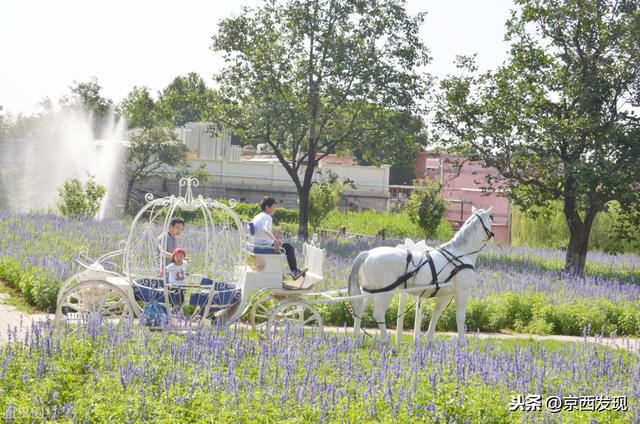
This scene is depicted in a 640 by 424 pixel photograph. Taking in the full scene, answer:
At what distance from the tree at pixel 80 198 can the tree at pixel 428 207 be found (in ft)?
40.2

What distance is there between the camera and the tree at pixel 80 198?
2919 centimetres

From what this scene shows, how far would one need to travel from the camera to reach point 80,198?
29297 millimetres

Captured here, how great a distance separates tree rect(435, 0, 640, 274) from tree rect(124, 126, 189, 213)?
1968 cm

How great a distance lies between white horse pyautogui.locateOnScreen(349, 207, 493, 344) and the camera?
10312 millimetres

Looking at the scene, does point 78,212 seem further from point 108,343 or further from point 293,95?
point 108,343

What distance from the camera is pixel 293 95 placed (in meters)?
25.9

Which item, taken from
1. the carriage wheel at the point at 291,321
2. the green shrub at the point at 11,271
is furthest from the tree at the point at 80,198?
the carriage wheel at the point at 291,321

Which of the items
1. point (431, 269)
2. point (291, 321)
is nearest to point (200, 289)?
point (291, 321)

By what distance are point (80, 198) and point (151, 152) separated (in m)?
10.6

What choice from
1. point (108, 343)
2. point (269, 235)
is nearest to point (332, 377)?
point (108, 343)

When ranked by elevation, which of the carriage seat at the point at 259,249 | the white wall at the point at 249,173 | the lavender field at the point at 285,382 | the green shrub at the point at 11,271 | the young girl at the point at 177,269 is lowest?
the green shrub at the point at 11,271

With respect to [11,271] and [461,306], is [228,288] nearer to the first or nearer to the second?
[461,306]

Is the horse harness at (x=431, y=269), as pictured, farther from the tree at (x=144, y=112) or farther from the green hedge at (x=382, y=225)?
the tree at (x=144, y=112)

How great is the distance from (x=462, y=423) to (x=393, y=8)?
69.3 feet
